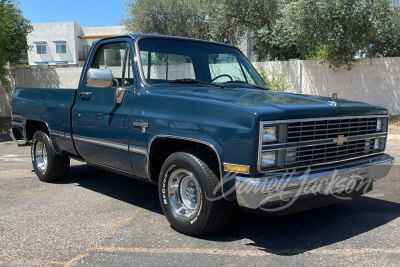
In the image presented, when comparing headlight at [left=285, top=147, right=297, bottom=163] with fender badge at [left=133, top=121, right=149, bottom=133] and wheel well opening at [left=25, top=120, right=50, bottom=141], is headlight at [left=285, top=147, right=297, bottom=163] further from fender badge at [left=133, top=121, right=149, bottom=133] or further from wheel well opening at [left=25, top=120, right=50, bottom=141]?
wheel well opening at [left=25, top=120, right=50, bottom=141]

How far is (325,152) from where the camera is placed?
370 centimetres

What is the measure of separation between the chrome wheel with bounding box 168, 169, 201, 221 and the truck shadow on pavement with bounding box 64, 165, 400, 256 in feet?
0.94

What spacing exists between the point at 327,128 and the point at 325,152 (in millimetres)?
219

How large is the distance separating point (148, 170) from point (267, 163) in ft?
4.43

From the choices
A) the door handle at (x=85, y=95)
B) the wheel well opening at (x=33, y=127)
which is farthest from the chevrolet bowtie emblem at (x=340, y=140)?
the wheel well opening at (x=33, y=127)

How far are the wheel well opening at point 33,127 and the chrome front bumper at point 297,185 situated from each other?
3957mm

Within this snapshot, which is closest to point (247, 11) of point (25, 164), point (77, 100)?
point (25, 164)

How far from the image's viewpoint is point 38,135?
618cm

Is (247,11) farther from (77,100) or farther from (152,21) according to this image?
(77,100)

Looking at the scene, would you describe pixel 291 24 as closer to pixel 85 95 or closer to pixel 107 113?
pixel 85 95

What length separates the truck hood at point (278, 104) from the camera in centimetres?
336

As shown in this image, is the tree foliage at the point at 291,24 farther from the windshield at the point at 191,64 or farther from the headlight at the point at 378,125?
the headlight at the point at 378,125

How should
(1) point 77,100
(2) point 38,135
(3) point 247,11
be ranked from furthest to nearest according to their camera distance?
(3) point 247,11, (2) point 38,135, (1) point 77,100

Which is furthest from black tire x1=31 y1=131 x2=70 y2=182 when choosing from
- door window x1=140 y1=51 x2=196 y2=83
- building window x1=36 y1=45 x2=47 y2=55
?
building window x1=36 y1=45 x2=47 y2=55
